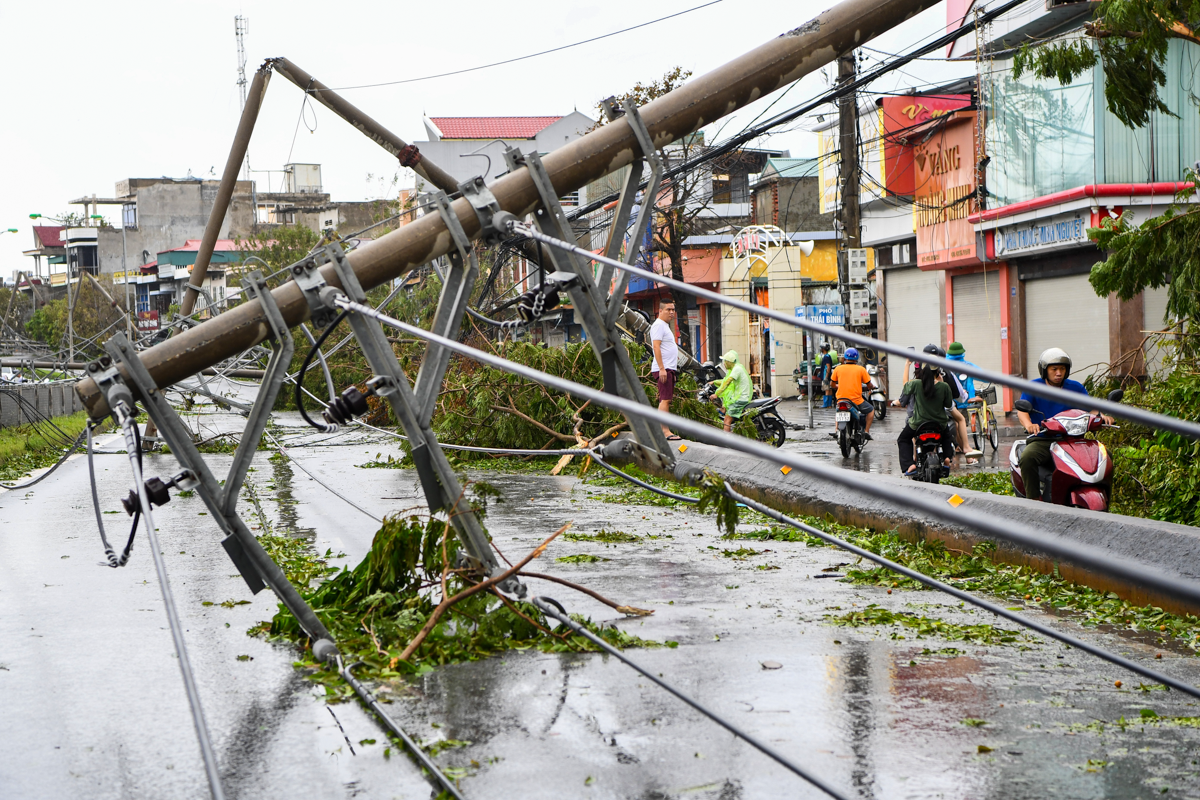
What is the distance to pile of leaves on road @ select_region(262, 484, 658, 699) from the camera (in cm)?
655

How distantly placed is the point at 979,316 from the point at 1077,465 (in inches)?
804

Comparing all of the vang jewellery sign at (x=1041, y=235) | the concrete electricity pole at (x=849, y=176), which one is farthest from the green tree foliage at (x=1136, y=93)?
the vang jewellery sign at (x=1041, y=235)

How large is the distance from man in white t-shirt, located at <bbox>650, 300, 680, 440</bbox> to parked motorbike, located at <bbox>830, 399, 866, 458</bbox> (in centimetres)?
268

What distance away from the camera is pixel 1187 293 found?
9055 mm

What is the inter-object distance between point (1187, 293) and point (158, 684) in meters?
7.78

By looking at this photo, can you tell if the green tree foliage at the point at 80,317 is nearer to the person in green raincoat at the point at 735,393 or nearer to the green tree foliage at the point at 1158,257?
the person in green raincoat at the point at 735,393

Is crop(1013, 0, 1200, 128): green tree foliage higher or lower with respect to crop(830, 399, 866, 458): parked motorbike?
higher

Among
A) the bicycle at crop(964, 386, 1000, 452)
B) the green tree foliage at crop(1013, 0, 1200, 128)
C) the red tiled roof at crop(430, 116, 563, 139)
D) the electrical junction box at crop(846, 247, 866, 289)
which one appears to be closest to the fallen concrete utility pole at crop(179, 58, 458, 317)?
the green tree foliage at crop(1013, 0, 1200, 128)

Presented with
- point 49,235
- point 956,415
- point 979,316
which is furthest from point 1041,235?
point 49,235

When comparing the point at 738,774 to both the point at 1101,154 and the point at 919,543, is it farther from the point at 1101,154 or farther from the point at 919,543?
the point at 1101,154

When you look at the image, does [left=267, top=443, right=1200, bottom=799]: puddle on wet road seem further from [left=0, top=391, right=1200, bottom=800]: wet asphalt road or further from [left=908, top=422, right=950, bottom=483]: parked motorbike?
[left=908, top=422, right=950, bottom=483]: parked motorbike

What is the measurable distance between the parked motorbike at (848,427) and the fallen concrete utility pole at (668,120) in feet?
38.1

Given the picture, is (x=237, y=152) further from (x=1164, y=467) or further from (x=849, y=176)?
(x=849, y=176)

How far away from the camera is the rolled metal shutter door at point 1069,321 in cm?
2352
